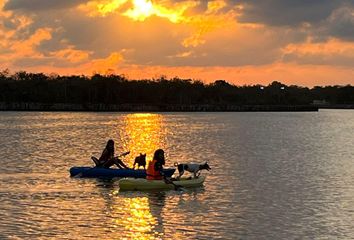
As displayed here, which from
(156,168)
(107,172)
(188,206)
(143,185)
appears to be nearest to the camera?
(188,206)

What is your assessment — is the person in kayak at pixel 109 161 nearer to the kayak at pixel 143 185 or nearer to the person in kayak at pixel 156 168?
the kayak at pixel 143 185

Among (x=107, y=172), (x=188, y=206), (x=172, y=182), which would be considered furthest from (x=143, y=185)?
(x=107, y=172)

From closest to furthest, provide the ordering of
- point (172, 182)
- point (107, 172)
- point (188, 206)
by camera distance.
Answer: point (188, 206), point (172, 182), point (107, 172)

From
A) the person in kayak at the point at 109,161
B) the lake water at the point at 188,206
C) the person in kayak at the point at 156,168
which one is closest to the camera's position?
the lake water at the point at 188,206

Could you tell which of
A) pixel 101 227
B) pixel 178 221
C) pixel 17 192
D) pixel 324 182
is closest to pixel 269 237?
pixel 178 221

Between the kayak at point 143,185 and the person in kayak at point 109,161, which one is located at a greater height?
the person in kayak at point 109,161

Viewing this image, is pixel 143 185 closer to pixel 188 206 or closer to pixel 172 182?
pixel 172 182

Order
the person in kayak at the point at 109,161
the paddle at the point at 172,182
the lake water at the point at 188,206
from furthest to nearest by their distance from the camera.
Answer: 1. the person in kayak at the point at 109,161
2. the paddle at the point at 172,182
3. the lake water at the point at 188,206

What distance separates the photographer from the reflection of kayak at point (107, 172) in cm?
3400

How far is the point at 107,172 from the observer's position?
34.8 m

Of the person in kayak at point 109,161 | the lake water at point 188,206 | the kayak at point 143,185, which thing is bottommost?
the lake water at point 188,206

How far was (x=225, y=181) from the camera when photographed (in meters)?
36.5

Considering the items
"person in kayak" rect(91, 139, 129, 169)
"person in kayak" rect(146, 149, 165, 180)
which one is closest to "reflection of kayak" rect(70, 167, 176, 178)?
"person in kayak" rect(91, 139, 129, 169)

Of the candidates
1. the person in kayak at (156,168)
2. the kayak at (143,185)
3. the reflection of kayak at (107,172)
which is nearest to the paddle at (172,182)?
the kayak at (143,185)
